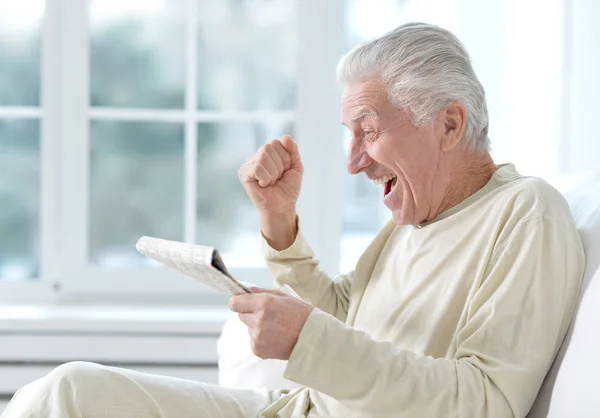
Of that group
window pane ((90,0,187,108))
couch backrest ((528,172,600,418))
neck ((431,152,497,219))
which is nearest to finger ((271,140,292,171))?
neck ((431,152,497,219))

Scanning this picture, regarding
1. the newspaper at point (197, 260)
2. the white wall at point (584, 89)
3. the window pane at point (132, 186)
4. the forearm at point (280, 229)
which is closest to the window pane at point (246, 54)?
the window pane at point (132, 186)

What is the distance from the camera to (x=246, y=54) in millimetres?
3129

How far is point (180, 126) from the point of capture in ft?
10.2

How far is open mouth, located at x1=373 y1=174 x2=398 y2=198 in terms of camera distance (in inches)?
63.4

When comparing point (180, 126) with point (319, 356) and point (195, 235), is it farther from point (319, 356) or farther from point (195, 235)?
point (319, 356)

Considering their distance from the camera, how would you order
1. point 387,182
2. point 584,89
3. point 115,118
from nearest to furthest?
point 387,182
point 584,89
point 115,118

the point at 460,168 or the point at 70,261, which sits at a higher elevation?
the point at 460,168

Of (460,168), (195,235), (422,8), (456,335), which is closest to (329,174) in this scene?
(195,235)

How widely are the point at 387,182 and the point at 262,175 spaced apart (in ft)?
0.82

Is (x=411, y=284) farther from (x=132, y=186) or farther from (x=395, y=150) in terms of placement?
(x=132, y=186)

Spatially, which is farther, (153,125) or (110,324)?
(153,125)

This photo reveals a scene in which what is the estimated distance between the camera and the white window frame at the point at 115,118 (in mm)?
3053

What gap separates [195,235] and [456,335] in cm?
192

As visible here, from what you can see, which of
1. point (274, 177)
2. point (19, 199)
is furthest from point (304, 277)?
point (19, 199)
